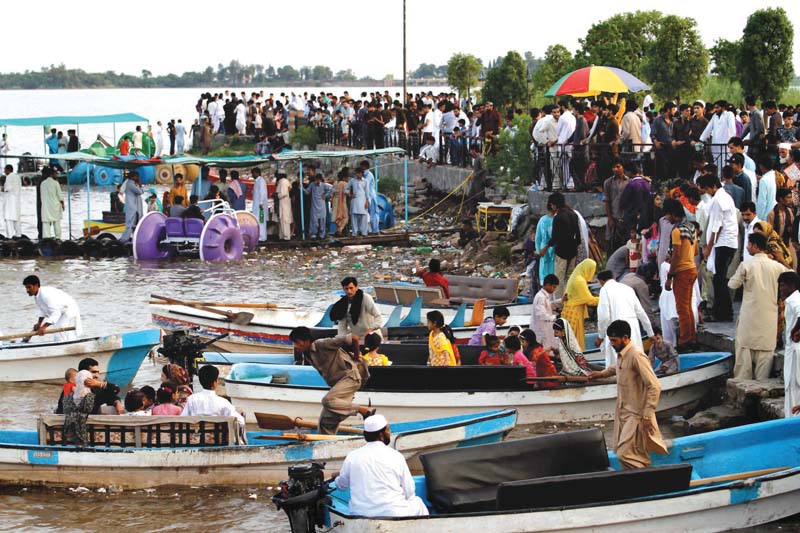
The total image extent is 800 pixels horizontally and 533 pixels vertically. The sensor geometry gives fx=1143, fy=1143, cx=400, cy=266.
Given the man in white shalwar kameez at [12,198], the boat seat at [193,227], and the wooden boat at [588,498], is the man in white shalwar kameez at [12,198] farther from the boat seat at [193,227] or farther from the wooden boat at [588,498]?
the wooden boat at [588,498]

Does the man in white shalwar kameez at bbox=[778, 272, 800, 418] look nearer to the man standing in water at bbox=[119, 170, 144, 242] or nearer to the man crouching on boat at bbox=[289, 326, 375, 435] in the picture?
the man crouching on boat at bbox=[289, 326, 375, 435]

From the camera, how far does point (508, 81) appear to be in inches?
1553

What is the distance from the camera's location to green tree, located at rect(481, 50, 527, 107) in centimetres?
3903

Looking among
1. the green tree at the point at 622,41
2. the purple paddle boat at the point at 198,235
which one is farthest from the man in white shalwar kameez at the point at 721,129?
the green tree at the point at 622,41

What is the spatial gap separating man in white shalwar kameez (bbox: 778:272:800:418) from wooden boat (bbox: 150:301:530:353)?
179 inches

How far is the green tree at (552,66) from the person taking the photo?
40406mm

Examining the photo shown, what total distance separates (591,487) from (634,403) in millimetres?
834

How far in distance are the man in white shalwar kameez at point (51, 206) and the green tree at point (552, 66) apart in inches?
811

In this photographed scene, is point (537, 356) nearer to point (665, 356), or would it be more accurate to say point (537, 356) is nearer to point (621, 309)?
point (621, 309)

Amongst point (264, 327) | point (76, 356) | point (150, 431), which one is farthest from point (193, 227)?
point (150, 431)

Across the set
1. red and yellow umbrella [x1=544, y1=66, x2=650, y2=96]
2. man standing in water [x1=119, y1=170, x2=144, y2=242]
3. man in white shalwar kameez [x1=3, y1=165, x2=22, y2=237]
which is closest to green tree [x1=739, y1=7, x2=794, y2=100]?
red and yellow umbrella [x1=544, y1=66, x2=650, y2=96]

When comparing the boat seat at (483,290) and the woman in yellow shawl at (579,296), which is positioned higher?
the woman in yellow shawl at (579,296)

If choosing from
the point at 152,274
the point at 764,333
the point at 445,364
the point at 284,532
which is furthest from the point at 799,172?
the point at 152,274

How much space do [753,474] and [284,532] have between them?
3.74 m
